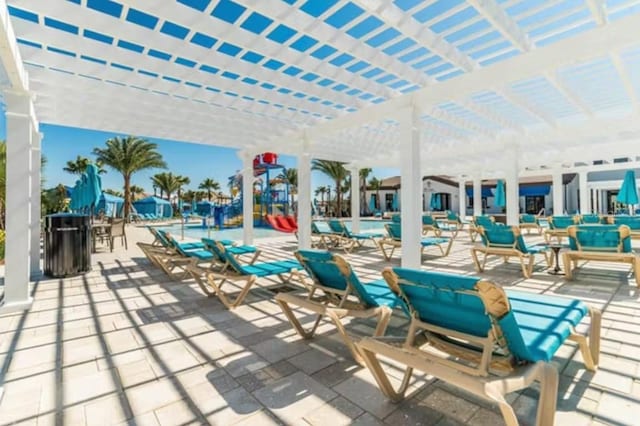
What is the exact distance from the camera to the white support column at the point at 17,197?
477 centimetres

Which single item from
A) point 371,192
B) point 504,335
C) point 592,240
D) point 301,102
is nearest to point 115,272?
point 301,102

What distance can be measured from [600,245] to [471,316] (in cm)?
→ 593

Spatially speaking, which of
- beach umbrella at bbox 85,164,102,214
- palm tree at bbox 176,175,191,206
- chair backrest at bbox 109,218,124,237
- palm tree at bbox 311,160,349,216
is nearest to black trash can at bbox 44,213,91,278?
beach umbrella at bbox 85,164,102,214

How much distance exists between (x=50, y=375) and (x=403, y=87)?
645 centimetres

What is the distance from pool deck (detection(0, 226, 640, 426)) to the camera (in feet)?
7.34

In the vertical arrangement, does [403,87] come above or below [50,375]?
above

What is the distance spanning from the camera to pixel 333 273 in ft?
11.1

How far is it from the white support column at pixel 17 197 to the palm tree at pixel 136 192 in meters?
47.9

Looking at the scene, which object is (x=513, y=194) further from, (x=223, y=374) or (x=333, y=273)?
(x=223, y=374)

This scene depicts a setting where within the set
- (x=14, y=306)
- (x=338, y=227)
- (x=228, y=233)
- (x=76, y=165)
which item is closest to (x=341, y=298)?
(x=14, y=306)

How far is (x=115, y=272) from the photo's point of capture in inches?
288

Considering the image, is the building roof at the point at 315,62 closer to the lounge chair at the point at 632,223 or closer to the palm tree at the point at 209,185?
the lounge chair at the point at 632,223

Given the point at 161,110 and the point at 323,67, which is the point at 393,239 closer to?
the point at 323,67

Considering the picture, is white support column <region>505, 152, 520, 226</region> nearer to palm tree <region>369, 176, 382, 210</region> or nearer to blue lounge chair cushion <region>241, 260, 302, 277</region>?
blue lounge chair cushion <region>241, 260, 302, 277</region>
